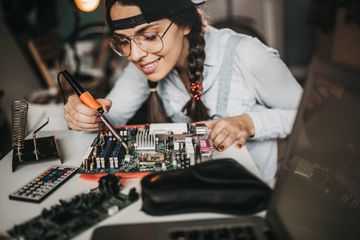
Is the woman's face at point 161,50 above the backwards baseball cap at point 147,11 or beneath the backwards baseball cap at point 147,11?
beneath

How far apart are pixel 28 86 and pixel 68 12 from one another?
0.70 meters

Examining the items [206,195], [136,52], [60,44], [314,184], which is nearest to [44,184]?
[206,195]

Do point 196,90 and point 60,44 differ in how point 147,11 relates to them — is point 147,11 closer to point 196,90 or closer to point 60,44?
point 196,90

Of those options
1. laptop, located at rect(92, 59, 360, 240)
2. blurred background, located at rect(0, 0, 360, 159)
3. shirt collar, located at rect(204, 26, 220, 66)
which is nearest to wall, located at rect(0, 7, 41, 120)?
blurred background, located at rect(0, 0, 360, 159)

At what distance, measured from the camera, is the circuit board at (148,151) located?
3.05 ft

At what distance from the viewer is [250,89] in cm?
134

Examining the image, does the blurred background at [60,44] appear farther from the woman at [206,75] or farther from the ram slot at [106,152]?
the ram slot at [106,152]

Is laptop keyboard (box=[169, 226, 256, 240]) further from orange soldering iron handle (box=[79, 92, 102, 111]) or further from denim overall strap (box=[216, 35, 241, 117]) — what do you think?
A: denim overall strap (box=[216, 35, 241, 117])

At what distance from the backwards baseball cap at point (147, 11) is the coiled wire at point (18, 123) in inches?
14.2

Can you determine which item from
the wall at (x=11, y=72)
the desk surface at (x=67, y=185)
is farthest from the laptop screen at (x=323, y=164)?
the wall at (x=11, y=72)

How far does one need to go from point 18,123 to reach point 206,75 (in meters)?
0.66

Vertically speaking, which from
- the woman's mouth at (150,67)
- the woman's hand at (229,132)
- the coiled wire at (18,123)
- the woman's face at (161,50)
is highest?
the woman's face at (161,50)

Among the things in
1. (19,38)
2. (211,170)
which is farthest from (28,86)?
(211,170)

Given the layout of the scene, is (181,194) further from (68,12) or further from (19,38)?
(68,12)
